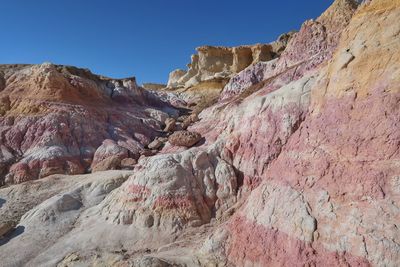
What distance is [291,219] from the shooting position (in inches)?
407

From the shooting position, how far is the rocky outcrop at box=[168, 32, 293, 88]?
62.8m

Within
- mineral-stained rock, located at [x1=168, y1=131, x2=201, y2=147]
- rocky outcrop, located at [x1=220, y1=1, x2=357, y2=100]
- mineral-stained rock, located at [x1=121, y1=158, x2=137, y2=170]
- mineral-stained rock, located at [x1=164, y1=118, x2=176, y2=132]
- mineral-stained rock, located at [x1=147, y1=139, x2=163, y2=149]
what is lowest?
mineral-stained rock, located at [x1=121, y1=158, x2=137, y2=170]

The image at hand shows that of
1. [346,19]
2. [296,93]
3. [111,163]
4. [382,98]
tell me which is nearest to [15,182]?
[111,163]

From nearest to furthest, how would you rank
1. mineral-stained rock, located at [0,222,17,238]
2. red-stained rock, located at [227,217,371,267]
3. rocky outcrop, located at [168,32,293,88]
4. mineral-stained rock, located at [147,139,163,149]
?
red-stained rock, located at [227,217,371,267] < mineral-stained rock, located at [0,222,17,238] < mineral-stained rock, located at [147,139,163,149] < rocky outcrop, located at [168,32,293,88]

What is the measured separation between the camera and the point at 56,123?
28.8 m

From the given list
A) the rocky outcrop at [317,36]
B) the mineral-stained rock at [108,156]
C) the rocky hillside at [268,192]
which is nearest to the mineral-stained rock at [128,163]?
the mineral-stained rock at [108,156]

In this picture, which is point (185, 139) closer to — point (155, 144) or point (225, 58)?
point (155, 144)

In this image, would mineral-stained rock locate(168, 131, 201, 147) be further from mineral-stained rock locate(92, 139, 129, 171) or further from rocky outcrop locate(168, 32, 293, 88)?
rocky outcrop locate(168, 32, 293, 88)

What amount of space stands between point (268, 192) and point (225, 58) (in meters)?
60.6

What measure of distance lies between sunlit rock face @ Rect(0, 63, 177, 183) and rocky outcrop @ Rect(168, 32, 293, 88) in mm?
29023

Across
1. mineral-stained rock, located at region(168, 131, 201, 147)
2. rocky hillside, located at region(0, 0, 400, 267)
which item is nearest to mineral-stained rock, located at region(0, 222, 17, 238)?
rocky hillside, located at region(0, 0, 400, 267)

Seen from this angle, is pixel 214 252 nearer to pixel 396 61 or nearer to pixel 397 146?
pixel 397 146

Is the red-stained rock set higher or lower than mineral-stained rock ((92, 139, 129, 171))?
lower

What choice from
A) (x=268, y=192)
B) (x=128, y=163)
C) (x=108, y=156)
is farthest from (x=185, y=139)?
(x=268, y=192)
